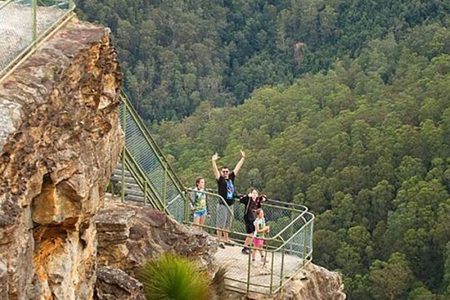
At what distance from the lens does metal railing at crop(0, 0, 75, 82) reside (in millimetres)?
9672

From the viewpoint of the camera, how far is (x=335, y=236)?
202 ft

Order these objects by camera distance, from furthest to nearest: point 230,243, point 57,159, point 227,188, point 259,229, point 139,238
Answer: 1. point 230,243
2. point 227,188
3. point 259,229
4. point 139,238
5. point 57,159

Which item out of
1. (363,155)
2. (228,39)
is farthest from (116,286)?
(228,39)

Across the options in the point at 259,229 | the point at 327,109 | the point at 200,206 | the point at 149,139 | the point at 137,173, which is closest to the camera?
the point at 137,173

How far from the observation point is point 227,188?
18.2 m

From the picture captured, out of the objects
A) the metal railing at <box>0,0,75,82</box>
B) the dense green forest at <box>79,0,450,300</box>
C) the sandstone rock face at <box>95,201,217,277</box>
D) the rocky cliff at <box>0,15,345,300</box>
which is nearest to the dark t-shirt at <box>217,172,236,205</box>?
the sandstone rock face at <box>95,201,217,277</box>

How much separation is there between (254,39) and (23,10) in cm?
11447

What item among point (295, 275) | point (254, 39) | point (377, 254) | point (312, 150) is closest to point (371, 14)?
point (254, 39)

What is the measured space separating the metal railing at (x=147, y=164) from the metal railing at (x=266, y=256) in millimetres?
473

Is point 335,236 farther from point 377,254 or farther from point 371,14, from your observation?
point 371,14

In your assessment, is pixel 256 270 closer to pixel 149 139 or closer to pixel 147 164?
pixel 147 164

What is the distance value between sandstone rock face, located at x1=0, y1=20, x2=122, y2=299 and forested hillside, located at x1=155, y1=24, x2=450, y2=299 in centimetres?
4519

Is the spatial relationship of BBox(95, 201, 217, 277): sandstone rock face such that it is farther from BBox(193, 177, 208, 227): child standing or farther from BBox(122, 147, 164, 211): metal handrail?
BBox(193, 177, 208, 227): child standing

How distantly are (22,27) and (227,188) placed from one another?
27.5 ft
